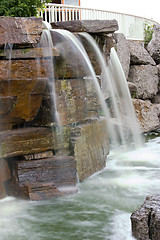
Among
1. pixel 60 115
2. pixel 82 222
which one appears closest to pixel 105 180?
pixel 60 115

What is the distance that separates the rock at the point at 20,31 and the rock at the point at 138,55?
745 centimetres

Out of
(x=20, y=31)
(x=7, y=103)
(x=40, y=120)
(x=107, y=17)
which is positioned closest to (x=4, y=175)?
(x=40, y=120)

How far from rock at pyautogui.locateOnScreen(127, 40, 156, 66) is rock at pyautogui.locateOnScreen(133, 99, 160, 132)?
1693mm

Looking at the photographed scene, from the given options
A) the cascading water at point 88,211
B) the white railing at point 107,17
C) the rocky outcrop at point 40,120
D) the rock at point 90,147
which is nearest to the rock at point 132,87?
the white railing at point 107,17

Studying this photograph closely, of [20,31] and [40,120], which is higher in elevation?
[20,31]

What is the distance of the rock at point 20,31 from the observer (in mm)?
5539

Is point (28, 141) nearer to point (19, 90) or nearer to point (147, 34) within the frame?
point (19, 90)

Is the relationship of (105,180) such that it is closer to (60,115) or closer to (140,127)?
(60,115)

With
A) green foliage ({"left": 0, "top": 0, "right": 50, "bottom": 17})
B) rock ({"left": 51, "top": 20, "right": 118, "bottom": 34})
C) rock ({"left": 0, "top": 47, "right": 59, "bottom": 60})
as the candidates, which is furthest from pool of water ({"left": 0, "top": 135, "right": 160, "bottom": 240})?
green foliage ({"left": 0, "top": 0, "right": 50, "bottom": 17})

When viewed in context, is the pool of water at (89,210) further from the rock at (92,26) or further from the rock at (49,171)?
the rock at (92,26)

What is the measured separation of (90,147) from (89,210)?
6.30 ft

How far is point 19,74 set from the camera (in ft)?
18.7

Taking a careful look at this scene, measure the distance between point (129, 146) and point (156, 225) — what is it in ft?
18.9

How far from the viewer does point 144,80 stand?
42.4 feet
